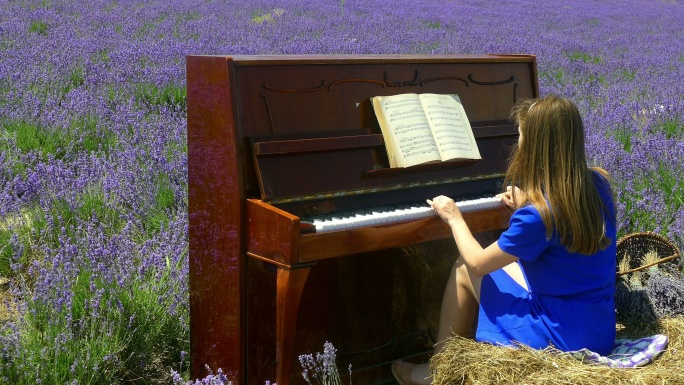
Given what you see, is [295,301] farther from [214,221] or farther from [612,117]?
[612,117]

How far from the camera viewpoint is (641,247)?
3.85 meters

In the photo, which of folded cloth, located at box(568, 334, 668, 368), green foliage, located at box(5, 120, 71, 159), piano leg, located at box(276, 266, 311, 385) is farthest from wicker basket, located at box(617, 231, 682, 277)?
green foliage, located at box(5, 120, 71, 159)

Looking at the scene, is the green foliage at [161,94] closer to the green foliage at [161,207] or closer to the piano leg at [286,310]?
the green foliage at [161,207]

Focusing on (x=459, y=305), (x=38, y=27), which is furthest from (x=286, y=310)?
(x=38, y=27)

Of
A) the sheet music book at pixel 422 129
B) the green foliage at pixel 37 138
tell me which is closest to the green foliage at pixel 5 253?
the green foliage at pixel 37 138

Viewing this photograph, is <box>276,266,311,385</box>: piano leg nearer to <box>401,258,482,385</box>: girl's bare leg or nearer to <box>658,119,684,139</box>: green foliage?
<box>401,258,482,385</box>: girl's bare leg

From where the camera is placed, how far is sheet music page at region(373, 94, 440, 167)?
307cm

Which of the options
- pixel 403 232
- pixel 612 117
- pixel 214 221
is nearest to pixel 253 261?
pixel 214 221

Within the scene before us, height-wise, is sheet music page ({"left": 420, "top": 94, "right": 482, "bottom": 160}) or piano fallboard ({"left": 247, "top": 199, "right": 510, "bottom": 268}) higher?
sheet music page ({"left": 420, "top": 94, "right": 482, "bottom": 160})

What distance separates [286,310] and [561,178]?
99cm

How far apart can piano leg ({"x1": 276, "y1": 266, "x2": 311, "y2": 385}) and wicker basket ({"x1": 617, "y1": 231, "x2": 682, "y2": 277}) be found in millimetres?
1788

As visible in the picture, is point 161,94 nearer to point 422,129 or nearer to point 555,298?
point 422,129

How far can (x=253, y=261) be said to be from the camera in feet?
A: 9.24

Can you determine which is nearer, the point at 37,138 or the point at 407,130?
the point at 407,130
